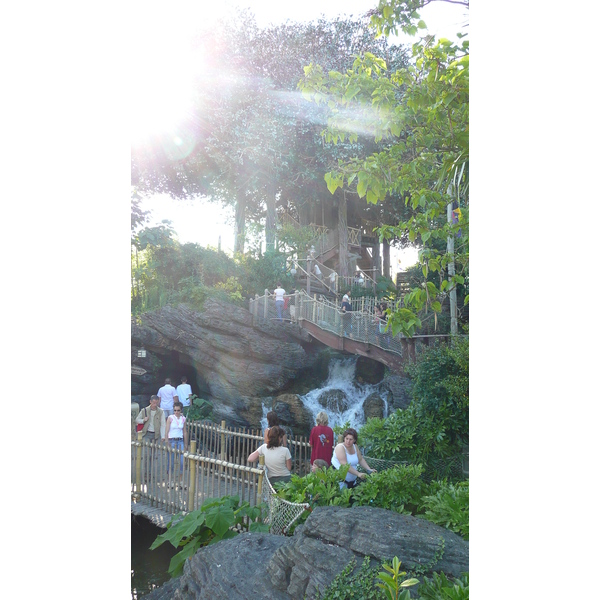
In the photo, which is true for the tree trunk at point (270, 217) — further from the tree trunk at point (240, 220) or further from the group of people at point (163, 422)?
the group of people at point (163, 422)

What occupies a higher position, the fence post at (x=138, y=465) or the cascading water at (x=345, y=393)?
the cascading water at (x=345, y=393)

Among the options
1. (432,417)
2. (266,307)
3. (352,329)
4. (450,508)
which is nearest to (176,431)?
(266,307)

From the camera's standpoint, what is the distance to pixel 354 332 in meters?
3.86

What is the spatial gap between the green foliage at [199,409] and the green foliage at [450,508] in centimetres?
281

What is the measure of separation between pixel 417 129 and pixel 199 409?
3.67 meters

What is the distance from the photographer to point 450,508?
2.41m

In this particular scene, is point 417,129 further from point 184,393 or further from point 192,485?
point 184,393

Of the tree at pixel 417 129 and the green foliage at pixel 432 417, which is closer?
the tree at pixel 417 129

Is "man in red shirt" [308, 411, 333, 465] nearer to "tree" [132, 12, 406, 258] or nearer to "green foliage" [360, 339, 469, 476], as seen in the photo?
"green foliage" [360, 339, 469, 476]

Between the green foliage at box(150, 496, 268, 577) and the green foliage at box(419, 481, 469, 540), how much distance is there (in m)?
0.98

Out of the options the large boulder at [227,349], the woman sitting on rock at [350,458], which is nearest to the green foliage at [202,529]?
the woman sitting on rock at [350,458]

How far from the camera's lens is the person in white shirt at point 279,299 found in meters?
3.90

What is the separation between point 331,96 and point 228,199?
3.95ft
